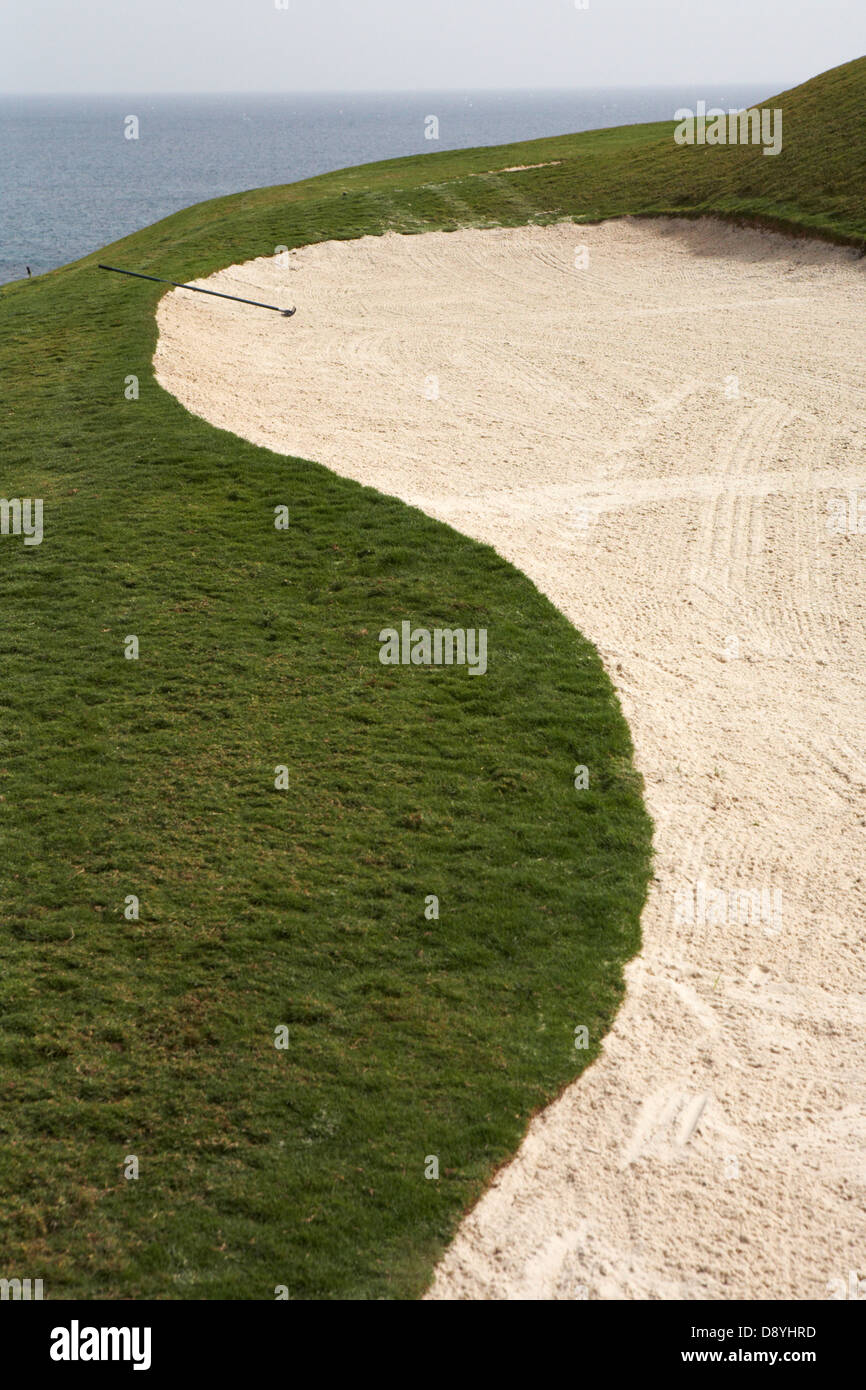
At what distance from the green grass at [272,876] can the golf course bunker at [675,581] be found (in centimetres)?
50

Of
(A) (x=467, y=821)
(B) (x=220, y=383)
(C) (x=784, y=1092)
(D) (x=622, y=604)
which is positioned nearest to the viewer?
(C) (x=784, y=1092)

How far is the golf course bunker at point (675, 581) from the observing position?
257 inches

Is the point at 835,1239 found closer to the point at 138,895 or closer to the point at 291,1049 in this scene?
the point at 291,1049

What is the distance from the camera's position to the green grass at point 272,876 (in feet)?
21.2

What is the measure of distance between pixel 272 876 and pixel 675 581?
7.71 m

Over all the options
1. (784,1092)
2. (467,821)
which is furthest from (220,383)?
(784,1092)

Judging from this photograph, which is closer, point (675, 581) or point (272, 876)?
point (272, 876)

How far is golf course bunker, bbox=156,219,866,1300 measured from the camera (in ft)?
21.4

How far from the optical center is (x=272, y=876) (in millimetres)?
8938

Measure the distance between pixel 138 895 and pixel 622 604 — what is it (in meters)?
7.65

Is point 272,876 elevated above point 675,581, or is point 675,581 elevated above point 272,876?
point 675,581

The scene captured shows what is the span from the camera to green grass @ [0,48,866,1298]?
6.45 meters

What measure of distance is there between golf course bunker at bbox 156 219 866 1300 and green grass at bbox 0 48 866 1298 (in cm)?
50
